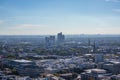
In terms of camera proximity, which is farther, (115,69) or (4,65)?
(4,65)

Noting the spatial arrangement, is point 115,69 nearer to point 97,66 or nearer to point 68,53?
point 97,66

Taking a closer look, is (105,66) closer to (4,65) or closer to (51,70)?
(51,70)

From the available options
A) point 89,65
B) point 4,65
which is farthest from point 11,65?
point 89,65

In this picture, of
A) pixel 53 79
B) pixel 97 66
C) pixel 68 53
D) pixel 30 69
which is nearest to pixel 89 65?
pixel 97 66

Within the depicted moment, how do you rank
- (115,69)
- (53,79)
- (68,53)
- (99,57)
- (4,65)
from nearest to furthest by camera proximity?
(53,79) → (115,69) → (4,65) → (99,57) → (68,53)

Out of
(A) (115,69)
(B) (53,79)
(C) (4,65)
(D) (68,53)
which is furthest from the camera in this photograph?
(D) (68,53)

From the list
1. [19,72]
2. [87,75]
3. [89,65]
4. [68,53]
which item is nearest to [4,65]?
[19,72]

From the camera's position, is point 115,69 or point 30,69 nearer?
point 30,69

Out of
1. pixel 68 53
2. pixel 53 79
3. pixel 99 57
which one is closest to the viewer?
pixel 53 79

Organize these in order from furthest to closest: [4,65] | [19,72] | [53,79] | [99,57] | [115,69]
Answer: [99,57] → [4,65] → [115,69] → [19,72] → [53,79]
